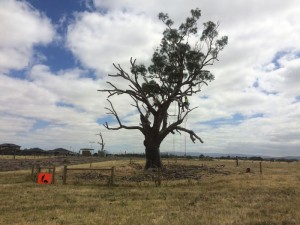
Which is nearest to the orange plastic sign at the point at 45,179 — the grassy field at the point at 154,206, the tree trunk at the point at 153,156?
the grassy field at the point at 154,206

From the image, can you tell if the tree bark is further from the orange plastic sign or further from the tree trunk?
the orange plastic sign

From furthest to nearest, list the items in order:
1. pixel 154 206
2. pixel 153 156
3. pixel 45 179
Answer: pixel 153 156 → pixel 45 179 → pixel 154 206

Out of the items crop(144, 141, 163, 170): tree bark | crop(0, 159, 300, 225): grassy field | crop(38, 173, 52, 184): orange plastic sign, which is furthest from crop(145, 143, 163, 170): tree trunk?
crop(0, 159, 300, 225): grassy field

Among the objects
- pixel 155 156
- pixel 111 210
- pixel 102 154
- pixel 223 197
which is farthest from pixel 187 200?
pixel 102 154

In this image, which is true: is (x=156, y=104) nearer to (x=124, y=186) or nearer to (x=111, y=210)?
(x=124, y=186)

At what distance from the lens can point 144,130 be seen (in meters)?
39.3

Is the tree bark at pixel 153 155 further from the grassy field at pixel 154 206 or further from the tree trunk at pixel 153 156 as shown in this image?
the grassy field at pixel 154 206

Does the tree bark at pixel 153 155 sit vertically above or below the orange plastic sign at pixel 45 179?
above

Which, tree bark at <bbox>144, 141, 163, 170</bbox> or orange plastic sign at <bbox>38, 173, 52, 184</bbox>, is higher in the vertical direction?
tree bark at <bbox>144, 141, 163, 170</bbox>

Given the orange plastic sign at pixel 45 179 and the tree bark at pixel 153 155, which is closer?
the orange plastic sign at pixel 45 179

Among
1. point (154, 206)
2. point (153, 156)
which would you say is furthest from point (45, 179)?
point (153, 156)

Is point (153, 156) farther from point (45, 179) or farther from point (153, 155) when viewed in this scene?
point (45, 179)

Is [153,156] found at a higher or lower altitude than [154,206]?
higher

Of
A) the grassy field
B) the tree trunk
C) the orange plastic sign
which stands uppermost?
the tree trunk
